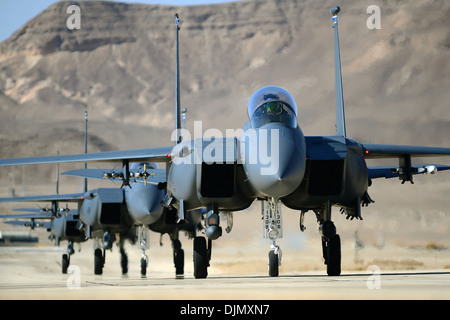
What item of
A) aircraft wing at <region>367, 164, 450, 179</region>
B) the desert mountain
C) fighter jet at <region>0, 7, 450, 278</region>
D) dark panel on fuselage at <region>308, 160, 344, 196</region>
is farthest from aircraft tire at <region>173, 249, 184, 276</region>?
the desert mountain

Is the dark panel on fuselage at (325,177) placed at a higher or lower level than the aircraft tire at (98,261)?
higher

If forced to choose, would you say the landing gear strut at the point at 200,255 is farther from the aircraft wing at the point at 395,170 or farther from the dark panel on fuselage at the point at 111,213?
the dark panel on fuselage at the point at 111,213

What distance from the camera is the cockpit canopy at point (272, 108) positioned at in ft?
47.8

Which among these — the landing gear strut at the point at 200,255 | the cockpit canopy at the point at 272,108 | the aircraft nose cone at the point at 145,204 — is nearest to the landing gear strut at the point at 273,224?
the cockpit canopy at the point at 272,108

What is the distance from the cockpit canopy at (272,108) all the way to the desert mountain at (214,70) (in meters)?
61.9

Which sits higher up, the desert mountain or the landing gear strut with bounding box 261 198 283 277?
the desert mountain

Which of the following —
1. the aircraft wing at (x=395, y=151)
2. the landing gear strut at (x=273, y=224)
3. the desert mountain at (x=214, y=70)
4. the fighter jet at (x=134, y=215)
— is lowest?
the landing gear strut at (x=273, y=224)

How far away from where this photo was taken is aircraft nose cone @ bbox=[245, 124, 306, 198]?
13.7 meters

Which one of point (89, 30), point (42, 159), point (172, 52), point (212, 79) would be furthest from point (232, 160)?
point (89, 30)

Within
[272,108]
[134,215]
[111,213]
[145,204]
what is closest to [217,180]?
[272,108]

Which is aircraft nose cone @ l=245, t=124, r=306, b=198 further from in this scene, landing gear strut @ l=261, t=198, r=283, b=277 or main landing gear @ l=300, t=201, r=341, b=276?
main landing gear @ l=300, t=201, r=341, b=276

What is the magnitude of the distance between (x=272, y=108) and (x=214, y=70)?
10921cm
